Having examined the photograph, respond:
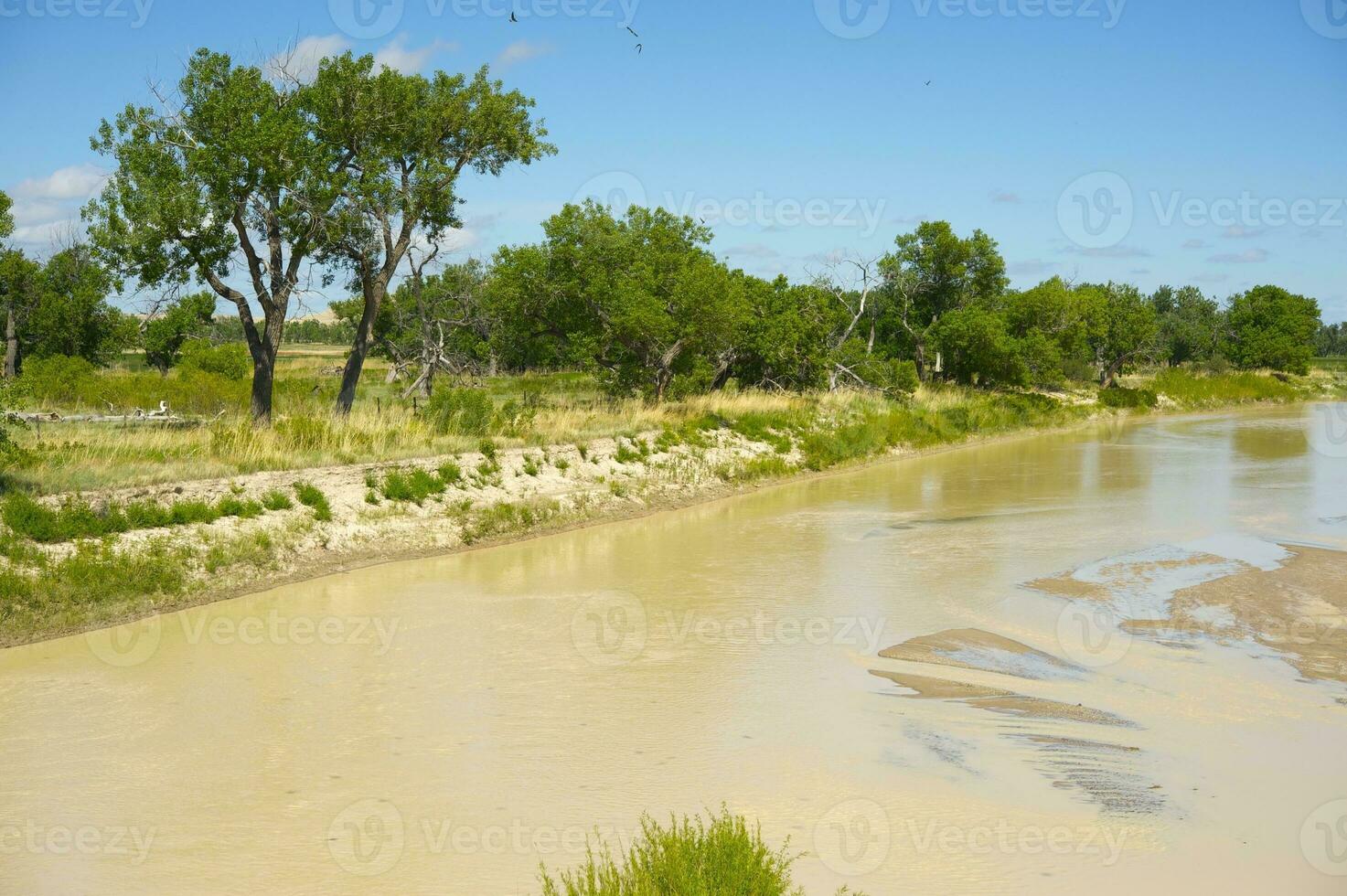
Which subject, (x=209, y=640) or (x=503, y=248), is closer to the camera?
(x=209, y=640)

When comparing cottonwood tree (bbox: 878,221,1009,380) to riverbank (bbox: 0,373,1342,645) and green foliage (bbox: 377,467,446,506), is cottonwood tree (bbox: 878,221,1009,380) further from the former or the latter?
green foliage (bbox: 377,467,446,506)

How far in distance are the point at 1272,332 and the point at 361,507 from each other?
2395 inches

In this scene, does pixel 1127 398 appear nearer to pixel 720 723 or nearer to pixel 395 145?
pixel 395 145

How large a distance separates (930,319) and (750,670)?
110ft

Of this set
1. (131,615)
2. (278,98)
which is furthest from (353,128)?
(131,615)

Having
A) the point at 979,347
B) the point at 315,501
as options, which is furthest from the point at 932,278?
the point at 315,501

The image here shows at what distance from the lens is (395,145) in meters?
21.0

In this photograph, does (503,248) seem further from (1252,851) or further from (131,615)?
(1252,851)

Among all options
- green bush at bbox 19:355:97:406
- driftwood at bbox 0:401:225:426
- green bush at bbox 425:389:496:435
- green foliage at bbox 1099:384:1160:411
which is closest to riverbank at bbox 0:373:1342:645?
green bush at bbox 425:389:496:435

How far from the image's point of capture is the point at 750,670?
34.1 ft

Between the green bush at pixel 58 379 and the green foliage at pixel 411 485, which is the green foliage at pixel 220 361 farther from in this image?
the green foliage at pixel 411 485

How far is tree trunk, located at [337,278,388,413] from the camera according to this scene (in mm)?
21422

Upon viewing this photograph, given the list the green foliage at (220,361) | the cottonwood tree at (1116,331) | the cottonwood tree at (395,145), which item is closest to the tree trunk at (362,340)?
the cottonwood tree at (395,145)

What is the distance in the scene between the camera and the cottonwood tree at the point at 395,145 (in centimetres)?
2028
